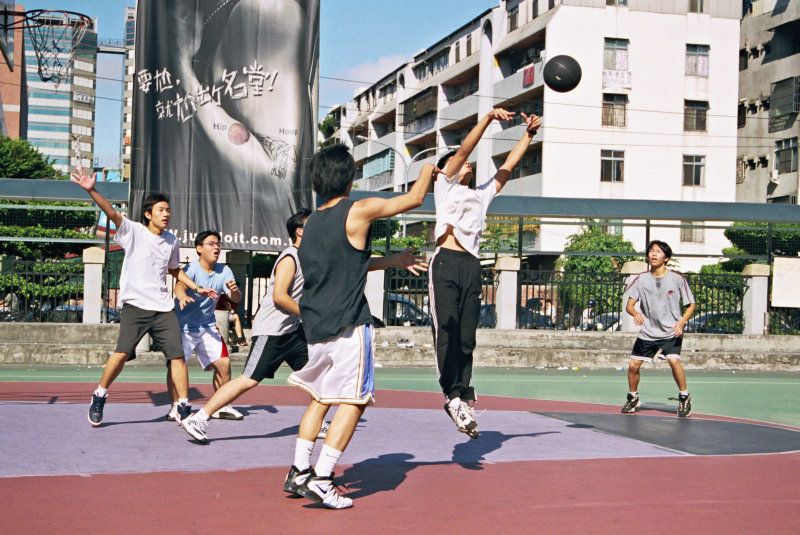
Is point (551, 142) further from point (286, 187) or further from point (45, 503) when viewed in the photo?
point (45, 503)

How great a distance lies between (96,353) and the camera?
16250mm

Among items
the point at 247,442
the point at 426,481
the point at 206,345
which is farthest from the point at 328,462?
the point at 206,345

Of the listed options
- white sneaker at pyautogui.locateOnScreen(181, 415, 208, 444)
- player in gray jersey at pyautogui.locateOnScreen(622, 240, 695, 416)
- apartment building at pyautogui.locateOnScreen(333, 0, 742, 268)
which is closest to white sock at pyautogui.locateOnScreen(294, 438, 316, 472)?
white sneaker at pyautogui.locateOnScreen(181, 415, 208, 444)

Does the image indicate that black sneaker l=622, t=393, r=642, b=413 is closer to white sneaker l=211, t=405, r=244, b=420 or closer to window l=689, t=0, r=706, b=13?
white sneaker l=211, t=405, r=244, b=420

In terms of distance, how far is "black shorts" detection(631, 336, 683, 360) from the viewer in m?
10.4

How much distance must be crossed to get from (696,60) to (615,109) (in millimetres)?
4744

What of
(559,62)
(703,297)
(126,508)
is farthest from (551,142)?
(126,508)

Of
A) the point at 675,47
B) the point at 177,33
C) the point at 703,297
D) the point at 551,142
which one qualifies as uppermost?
the point at 675,47

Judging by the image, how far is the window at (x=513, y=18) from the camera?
160ft

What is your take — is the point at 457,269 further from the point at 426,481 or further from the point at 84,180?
the point at 84,180

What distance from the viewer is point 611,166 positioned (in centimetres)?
4519

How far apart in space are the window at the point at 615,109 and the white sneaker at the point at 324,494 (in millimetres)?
42117

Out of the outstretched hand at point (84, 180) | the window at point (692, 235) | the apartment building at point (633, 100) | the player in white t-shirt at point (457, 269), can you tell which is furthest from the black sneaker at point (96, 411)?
the apartment building at point (633, 100)

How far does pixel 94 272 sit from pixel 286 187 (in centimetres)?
393
